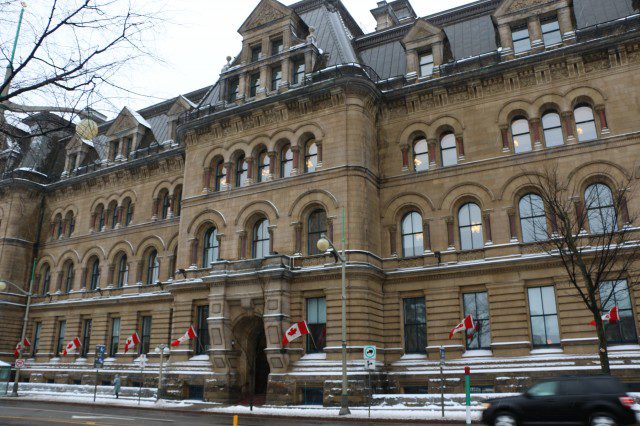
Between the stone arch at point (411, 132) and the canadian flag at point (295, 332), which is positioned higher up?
the stone arch at point (411, 132)

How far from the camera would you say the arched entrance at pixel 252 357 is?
29562mm

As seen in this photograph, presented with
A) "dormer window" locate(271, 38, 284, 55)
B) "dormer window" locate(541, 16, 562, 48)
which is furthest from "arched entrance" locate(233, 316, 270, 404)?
"dormer window" locate(541, 16, 562, 48)

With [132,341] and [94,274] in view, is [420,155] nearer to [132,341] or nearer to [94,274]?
[132,341]

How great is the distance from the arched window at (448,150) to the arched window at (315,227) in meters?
7.53

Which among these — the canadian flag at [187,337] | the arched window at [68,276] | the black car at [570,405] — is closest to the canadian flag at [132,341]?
the canadian flag at [187,337]

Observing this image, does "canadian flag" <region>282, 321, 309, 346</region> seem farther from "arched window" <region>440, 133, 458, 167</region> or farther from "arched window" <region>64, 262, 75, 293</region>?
"arched window" <region>64, 262, 75, 293</region>

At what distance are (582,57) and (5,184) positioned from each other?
147 ft

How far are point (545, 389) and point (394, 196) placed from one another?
1741 centimetres

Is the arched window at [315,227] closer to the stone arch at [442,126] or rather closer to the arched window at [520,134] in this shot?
the stone arch at [442,126]

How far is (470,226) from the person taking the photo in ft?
94.5

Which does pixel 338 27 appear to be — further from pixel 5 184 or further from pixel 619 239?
pixel 5 184

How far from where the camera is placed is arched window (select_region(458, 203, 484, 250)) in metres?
28.5

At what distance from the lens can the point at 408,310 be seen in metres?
28.8

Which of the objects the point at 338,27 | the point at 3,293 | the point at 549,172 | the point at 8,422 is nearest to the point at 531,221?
the point at 549,172
